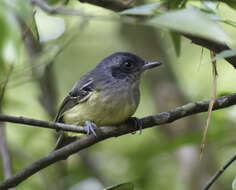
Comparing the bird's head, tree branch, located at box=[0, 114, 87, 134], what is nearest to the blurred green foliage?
tree branch, located at box=[0, 114, 87, 134]

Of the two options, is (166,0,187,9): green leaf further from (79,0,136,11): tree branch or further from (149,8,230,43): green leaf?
→ (149,8,230,43): green leaf

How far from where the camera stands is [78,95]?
13.0 feet

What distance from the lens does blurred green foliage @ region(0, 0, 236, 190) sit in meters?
1.36

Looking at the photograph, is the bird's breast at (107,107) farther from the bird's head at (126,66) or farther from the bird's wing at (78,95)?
the bird's head at (126,66)

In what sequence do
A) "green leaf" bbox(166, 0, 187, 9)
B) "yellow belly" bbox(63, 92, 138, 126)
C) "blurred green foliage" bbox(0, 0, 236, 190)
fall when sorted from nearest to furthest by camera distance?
1. "blurred green foliage" bbox(0, 0, 236, 190)
2. "green leaf" bbox(166, 0, 187, 9)
3. "yellow belly" bbox(63, 92, 138, 126)

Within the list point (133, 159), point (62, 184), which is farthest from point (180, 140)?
point (62, 184)

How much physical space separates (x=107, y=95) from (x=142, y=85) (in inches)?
117

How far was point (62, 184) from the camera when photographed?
12.6 feet

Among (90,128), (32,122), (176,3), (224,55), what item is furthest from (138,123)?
(224,55)

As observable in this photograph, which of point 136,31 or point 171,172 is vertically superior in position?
point 136,31

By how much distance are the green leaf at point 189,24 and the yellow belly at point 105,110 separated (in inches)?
91.3

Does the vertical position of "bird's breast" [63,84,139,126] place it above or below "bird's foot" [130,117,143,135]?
below

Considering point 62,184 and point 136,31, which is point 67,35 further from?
point 136,31

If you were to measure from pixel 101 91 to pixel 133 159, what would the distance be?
76 cm
